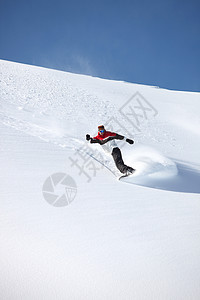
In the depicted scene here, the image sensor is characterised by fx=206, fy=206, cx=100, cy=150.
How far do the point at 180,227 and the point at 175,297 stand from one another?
0.86 metres

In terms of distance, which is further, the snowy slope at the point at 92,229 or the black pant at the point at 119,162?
the black pant at the point at 119,162

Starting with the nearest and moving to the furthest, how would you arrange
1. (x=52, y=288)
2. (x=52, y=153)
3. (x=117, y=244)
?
(x=52, y=288) < (x=117, y=244) < (x=52, y=153)

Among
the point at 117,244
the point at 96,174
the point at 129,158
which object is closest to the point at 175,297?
the point at 117,244

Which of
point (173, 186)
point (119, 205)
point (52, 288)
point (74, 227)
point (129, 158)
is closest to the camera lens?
point (52, 288)

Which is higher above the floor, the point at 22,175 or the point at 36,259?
the point at 22,175

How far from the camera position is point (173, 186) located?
357 centimetres

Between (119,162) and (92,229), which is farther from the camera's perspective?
(119,162)

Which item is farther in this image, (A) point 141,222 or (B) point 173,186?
(B) point 173,186

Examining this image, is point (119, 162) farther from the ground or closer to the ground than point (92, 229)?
farther from the ground

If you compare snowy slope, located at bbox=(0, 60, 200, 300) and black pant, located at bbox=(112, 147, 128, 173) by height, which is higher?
black pant, located at bbox=(112, 147, 128, 173)

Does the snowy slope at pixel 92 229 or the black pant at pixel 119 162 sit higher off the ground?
the black pant at pixel 119 162

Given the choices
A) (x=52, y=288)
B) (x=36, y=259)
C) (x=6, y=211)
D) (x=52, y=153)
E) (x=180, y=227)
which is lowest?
(x=52, y=288)

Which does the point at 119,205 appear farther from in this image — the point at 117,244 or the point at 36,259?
the point at 36,259

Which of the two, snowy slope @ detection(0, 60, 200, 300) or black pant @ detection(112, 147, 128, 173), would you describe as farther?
black pant @ detection(112, 147, 128, 173)
